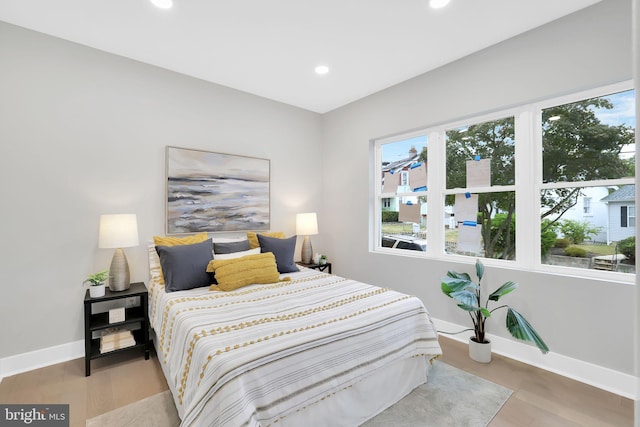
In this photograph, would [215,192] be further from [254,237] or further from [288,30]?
[288,30]

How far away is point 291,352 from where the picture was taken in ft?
4.92

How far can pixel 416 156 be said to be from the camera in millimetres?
3412

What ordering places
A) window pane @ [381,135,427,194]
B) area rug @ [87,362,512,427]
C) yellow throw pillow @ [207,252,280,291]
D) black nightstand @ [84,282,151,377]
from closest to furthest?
area rug @ [87,362,512,427]
black nightstand @ [84,282,151,377]
yellow throw pillow @ [207,252,280,291]
window pane @ [381,135,427,194]

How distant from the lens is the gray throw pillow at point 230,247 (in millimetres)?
3078

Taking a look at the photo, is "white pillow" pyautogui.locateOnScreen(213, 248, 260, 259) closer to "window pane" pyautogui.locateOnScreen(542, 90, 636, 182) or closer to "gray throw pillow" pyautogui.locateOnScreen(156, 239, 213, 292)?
"gray throw pillow" pyautogui.locateOnScreen(156, 239, 213, 292)

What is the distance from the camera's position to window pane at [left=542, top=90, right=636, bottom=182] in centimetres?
213

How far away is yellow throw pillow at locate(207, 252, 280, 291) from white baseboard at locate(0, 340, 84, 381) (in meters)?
1.33

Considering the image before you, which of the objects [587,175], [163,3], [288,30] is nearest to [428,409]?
[587,175]

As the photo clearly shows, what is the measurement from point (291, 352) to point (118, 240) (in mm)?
1878

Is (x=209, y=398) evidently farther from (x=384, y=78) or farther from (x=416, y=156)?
(x=384, y=78)

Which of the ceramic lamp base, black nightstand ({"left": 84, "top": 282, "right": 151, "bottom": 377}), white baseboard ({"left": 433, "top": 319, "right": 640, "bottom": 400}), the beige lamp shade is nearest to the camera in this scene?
white baseboard ({"left": 433, "top": 319, "right": 640, "bottom": 400})

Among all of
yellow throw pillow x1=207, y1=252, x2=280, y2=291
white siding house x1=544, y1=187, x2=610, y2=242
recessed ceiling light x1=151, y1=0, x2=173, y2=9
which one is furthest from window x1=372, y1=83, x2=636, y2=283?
recessed ceiling light x1=151, y1=0, x2=173, y2=9

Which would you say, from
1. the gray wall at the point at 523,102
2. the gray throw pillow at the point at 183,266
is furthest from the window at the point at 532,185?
the gray throw pillow at the point at 183,266

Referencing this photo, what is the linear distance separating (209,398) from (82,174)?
2406mm
